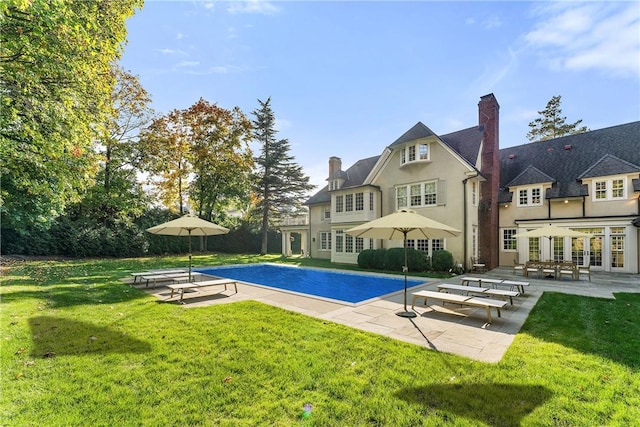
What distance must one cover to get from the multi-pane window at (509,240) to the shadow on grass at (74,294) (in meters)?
21.6

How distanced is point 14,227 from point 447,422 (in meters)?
25.8

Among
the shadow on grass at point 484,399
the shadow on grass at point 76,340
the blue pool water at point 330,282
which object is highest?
the shadow on grass at point 76,340

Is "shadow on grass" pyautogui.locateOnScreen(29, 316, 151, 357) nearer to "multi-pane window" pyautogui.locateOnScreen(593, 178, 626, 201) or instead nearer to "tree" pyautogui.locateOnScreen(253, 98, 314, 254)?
"multi-pane window" pyautogui.locateOnScreen(593, 178, 626, 201)

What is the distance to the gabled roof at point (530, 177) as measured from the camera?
18.8 metres

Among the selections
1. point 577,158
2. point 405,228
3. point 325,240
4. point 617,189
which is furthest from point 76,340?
point 577,158

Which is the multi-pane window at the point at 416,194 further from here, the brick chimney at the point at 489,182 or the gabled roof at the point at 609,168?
the gabled roof at the point at 609,168

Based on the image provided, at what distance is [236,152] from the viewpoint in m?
31.1

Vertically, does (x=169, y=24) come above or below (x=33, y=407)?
above

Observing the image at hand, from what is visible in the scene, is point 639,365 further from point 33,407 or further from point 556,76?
point 556,76

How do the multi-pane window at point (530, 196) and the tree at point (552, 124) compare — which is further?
the tree at point (552, 124)

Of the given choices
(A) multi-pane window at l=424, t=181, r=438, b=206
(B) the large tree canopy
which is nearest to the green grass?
(B) the large tree canopy

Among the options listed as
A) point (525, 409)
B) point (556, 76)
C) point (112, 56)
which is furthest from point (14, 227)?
point (556, 76)

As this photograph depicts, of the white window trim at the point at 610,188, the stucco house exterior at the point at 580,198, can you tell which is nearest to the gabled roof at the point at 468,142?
the stucco house exterior at the point at 580,198

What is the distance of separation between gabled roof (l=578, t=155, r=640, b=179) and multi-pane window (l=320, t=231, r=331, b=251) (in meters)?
18.0
